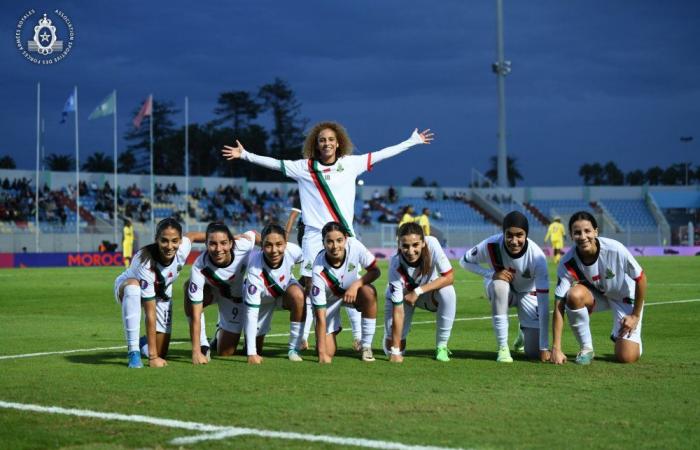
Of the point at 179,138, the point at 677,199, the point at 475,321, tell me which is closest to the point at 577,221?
the point at 475,321

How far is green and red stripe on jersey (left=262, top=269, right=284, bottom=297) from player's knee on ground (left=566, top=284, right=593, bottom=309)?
9.12 feet

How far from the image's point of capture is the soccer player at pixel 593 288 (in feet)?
29.3

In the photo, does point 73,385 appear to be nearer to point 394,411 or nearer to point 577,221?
point 394,411

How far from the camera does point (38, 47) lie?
37.9 meters

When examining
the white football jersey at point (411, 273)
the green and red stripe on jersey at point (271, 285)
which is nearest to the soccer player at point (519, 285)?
the white football jersey at point (411, 273)

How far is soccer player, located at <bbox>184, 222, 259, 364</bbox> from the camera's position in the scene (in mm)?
9391

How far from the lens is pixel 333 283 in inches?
379

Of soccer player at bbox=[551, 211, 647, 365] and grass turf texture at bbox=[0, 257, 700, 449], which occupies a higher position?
soccer player at bbox=[551, 211, 647, 365]

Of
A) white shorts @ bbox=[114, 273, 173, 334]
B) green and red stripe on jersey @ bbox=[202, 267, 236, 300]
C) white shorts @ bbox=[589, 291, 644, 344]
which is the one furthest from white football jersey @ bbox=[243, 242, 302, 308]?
white shorts @ bbox=[589, 291, 644, 344]

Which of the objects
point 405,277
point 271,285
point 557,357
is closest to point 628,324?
point 557,357

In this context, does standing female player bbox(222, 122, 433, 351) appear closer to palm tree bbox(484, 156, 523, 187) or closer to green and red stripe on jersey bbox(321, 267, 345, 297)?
green and red stripe on jersey bbox(321, 267, 345, 297)

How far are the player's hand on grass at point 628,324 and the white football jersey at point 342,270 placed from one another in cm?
242

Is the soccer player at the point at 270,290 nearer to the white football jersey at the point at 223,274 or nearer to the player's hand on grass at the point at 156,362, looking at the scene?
the white football jersey at the point at 223,274

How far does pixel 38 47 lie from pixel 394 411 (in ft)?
114
